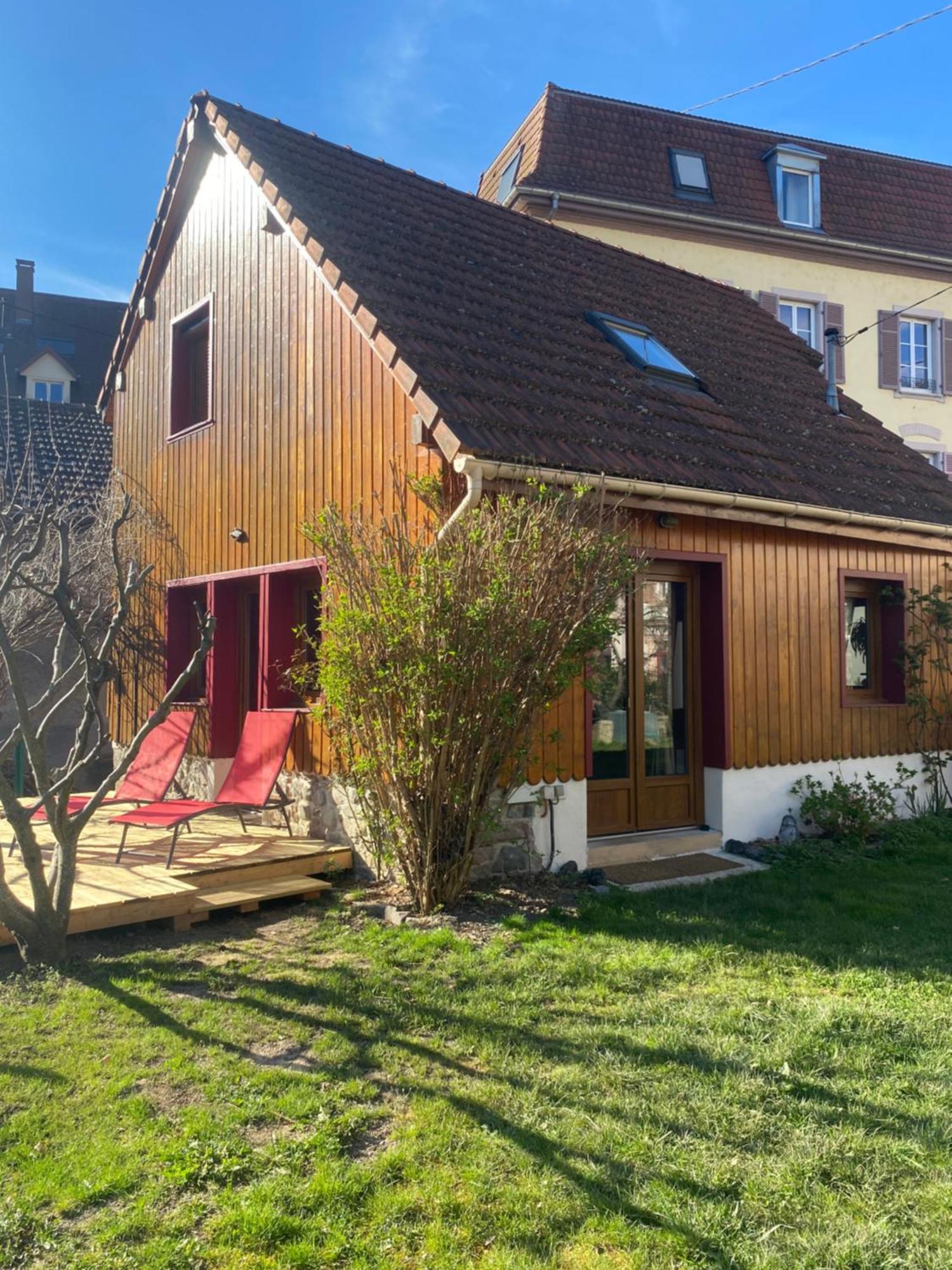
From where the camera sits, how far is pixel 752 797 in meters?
8.25

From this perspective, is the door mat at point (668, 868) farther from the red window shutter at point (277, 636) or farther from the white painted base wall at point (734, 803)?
the red window shutter at point (277, 636)

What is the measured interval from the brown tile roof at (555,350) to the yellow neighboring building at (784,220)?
304 inches

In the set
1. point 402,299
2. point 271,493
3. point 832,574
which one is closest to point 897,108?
point 832,574

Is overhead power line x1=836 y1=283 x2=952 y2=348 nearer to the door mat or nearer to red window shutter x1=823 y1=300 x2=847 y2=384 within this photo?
red window shutter x1=823 y1=300 x2=847 y2=384

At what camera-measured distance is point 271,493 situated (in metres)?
8.70

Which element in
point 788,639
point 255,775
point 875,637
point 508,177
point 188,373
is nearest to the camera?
point 255,775

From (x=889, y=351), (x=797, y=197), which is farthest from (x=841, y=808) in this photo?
(x=797, y=197)

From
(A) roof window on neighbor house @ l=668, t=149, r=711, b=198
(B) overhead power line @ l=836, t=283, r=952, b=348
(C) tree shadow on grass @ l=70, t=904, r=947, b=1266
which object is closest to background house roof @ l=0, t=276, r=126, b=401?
(A) roof window on neighbor house @ l=668, t=149, r=711, b=198

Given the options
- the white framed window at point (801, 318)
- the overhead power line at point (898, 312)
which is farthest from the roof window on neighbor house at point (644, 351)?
the white framed window at point (801, 318)

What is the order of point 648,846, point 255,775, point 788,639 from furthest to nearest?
1. point 788,639
2. point 255,775
3. point 648,846

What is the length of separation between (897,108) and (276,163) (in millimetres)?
6751

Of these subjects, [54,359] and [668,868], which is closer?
[668,868]

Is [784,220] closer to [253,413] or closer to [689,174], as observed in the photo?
[689,174]

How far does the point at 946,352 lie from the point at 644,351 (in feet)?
50.6
